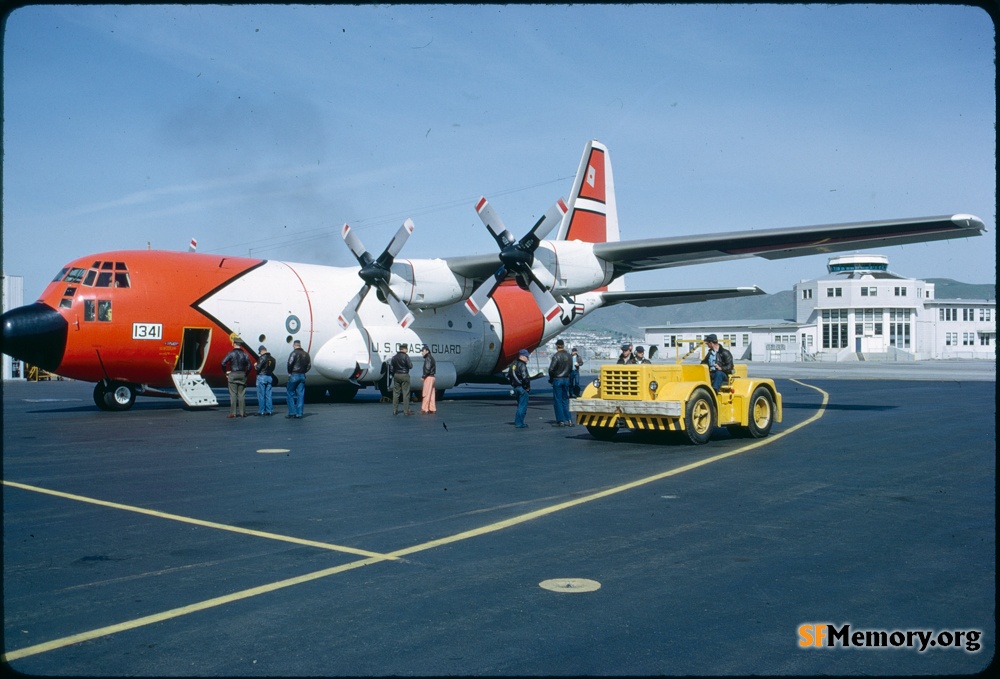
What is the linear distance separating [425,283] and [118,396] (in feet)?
26.8

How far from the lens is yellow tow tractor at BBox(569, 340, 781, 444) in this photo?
1316 centimetres

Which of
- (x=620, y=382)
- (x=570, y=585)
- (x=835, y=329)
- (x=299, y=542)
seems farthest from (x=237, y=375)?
(x=835, y=329)

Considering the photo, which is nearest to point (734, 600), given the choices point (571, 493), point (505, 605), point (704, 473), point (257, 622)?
point (505, 605)

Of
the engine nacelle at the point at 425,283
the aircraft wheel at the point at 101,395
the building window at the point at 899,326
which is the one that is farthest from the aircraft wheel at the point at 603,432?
the building window at the point at 899,326

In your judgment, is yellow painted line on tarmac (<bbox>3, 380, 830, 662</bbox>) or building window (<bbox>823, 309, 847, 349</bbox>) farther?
building window (<bbox>823, 309, 847, 349</bbox>)

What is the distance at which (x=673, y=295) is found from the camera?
24953mm

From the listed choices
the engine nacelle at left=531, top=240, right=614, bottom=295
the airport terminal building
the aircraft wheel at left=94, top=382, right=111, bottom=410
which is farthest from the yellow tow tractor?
the airport terminal building

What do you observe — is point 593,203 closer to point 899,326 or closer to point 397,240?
point 397,240

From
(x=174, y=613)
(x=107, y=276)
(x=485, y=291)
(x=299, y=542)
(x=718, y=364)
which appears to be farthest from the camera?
(x=485, y=291)

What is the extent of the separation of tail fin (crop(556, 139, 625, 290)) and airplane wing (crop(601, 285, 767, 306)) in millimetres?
578

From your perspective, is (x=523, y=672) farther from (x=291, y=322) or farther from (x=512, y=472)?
(x=291, y=322)

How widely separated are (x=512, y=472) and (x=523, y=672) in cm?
636

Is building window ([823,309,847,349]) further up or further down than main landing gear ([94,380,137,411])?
further up
